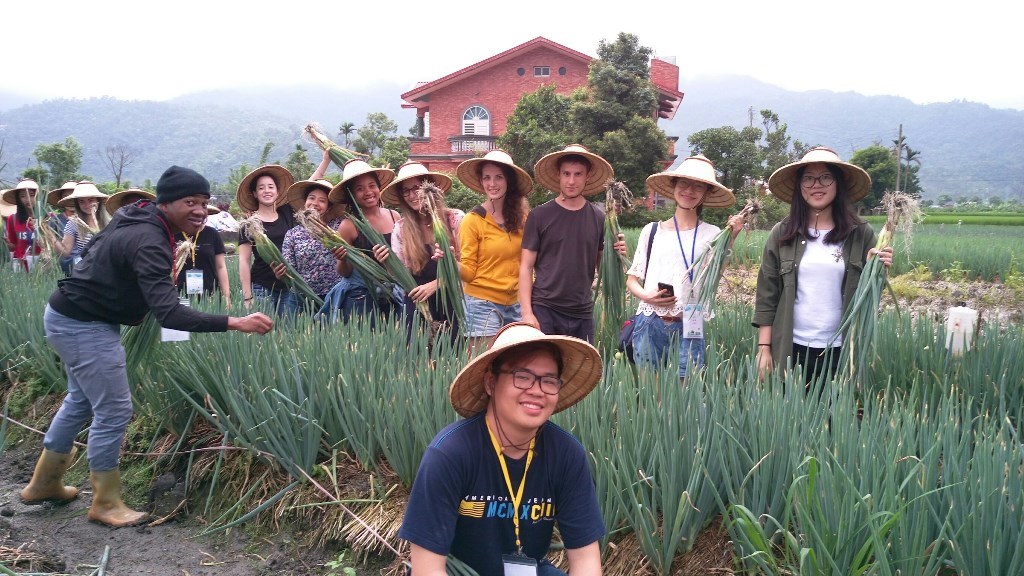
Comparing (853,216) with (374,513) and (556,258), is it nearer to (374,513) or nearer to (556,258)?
(556,258)

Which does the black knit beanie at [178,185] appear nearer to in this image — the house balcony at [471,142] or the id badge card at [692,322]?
the id badge card at [692,322]

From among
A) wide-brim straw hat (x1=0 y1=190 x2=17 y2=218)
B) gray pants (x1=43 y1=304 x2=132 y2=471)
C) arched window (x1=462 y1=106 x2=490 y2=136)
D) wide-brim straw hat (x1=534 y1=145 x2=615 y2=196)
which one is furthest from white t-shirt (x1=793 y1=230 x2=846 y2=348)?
arched window (x1=462 y1=106 x2=490 y2=136)

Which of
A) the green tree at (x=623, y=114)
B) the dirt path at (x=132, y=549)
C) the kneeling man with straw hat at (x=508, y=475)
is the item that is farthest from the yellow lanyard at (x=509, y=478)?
the green tree at (x=623, y=114)

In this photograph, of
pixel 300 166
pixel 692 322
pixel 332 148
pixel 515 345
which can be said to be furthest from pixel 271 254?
pixel 300 166

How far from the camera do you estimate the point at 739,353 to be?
153 inches

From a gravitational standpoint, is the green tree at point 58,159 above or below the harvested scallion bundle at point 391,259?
above

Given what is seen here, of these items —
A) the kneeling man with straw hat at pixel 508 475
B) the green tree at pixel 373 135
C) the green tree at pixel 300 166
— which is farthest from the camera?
the green tree at pixel 373 135

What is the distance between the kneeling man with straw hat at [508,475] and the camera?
1.65 m

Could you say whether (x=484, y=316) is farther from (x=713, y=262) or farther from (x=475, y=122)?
(x=475, y=122)

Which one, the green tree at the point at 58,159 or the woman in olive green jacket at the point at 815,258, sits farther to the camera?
the green tree at the point at 58,159

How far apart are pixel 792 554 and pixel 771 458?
272mm

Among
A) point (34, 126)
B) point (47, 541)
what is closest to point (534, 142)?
point (47, 541)

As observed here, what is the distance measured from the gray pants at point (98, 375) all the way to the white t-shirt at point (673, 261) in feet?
7.05

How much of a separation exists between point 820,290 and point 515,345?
1809 millimetres
